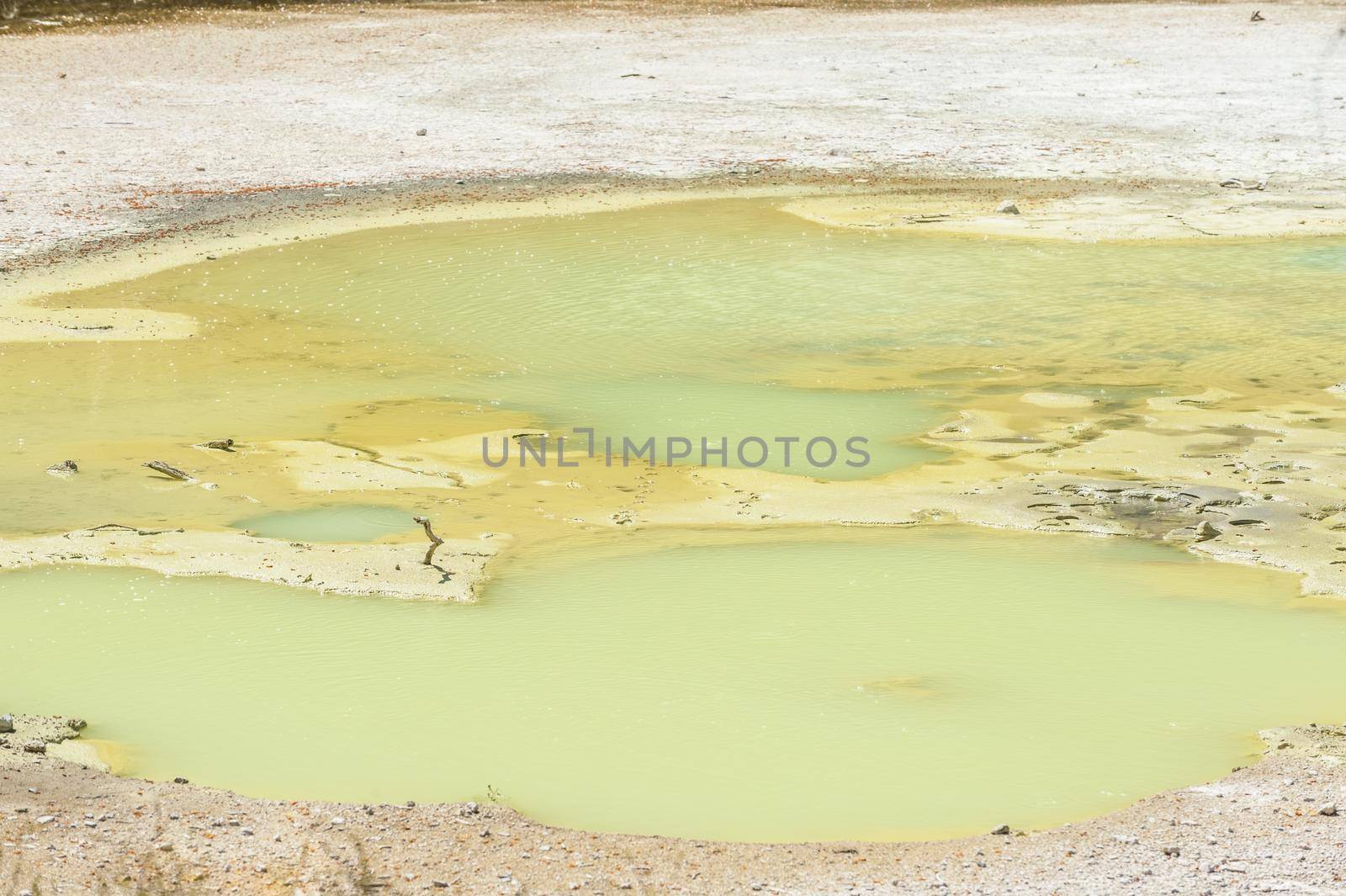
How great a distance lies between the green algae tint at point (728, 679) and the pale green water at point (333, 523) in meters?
0.60

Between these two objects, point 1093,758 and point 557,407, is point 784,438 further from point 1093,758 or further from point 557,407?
point 1093,758

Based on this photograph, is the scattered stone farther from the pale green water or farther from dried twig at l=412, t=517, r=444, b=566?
the pale green water

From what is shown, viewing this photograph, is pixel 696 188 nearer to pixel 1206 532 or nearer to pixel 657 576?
pixel 1206 532

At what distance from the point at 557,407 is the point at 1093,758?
4.49 meters

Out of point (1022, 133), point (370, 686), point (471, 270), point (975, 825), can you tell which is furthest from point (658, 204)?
point (975, 825)

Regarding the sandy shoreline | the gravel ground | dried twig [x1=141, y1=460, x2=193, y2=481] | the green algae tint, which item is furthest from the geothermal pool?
the gravel ground

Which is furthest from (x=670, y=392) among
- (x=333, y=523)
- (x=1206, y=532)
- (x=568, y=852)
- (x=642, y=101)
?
(x=642, y=101)

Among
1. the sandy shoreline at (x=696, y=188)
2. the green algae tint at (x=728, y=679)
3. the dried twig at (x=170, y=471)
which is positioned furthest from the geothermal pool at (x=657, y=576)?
the sandy shoreline at (x=696, y=188)

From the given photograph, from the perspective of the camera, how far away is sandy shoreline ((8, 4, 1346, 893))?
4.18 m

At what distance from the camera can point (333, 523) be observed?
6.96 m

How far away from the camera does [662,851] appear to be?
4.27 metres

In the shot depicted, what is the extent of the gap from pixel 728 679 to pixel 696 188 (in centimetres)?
971

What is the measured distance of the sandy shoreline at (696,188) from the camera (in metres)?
4.18

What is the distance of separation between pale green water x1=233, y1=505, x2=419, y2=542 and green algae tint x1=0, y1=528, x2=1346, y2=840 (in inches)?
23.7
